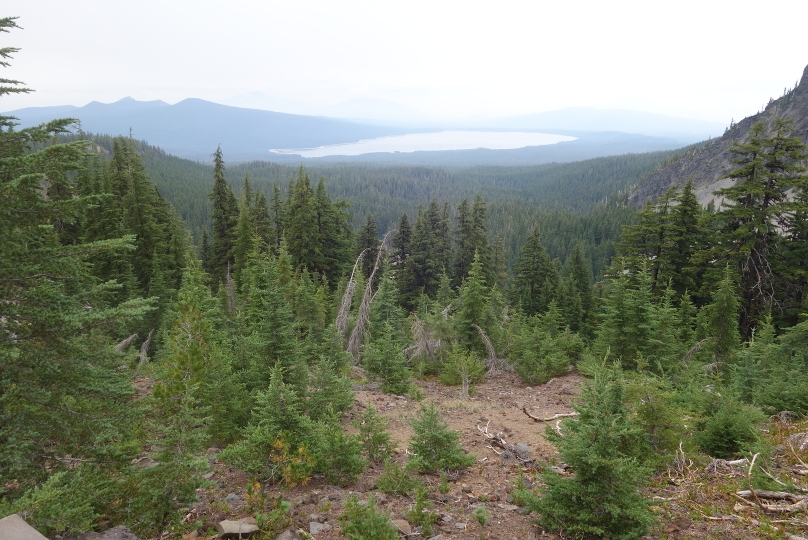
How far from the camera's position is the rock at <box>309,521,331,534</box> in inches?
232

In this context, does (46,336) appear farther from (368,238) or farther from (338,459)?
(368,238)

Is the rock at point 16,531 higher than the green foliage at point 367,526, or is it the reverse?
the rock at point 16,531

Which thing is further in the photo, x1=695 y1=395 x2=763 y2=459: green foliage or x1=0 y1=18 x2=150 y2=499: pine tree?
x1=695 y1=395 x2=763 y2=459: green foliage

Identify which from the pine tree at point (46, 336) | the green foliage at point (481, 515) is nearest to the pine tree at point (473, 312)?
the green foliage at point (481, 515)

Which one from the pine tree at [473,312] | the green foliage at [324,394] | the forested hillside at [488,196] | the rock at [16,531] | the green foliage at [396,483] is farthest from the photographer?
the forested hillside at [488,196]

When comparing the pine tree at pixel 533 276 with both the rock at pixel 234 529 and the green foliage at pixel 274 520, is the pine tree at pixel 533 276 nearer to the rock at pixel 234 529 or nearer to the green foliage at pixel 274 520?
the green foliage at pixel 274 520

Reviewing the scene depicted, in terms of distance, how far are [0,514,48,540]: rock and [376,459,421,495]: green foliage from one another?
171 inches

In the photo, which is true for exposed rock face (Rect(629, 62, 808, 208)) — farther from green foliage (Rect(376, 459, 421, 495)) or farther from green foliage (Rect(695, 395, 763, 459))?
green foliage (Rect(376, 459, 421, 495))

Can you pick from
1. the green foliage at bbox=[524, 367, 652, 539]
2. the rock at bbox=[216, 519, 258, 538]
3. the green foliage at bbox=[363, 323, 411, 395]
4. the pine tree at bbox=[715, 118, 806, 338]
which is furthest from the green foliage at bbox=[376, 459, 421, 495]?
the pine tree at bbox=[715, 118, 806, 338]

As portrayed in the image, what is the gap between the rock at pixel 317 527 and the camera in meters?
5.89

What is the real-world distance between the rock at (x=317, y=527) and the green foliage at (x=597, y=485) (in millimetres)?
2659

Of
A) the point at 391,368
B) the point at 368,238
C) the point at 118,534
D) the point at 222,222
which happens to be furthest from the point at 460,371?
the point at 222,222

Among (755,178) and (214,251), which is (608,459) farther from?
(214,251)

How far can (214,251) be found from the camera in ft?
120
